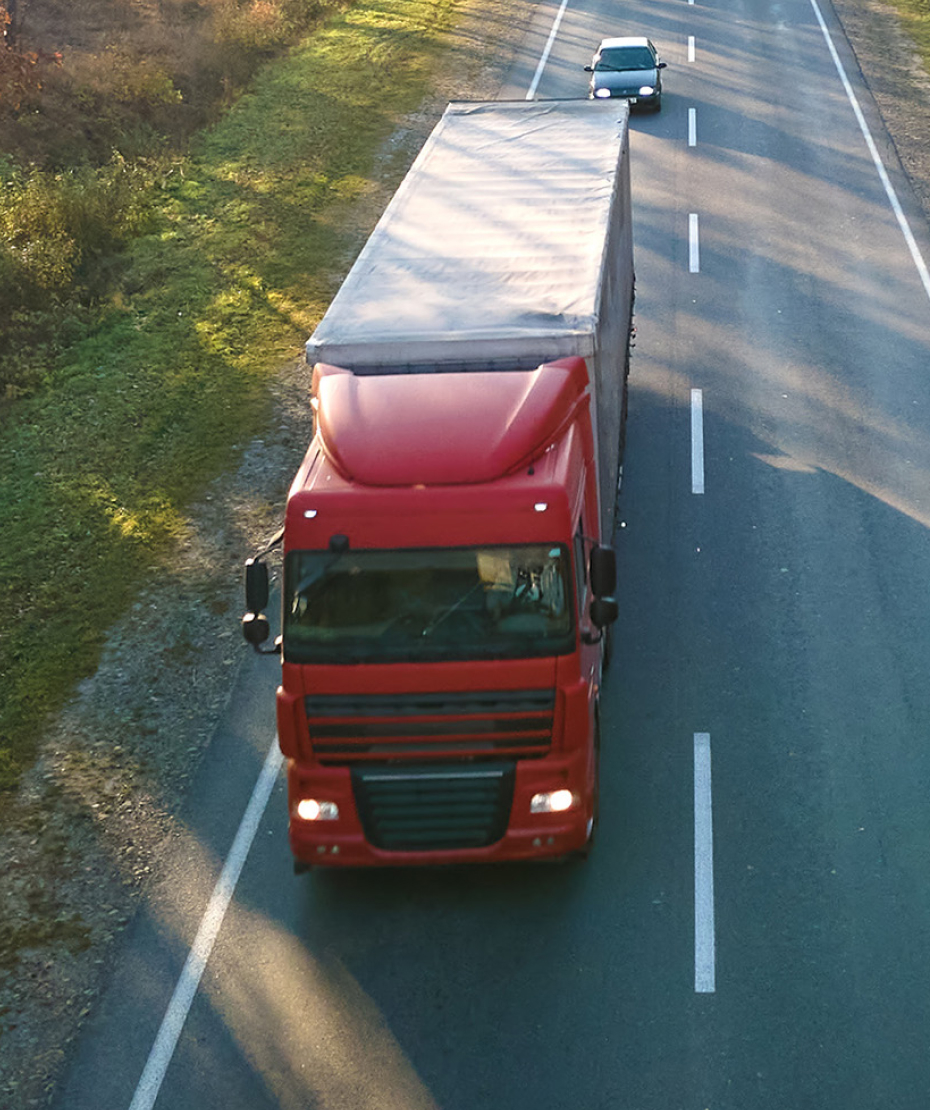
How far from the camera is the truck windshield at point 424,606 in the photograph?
8.84 metres

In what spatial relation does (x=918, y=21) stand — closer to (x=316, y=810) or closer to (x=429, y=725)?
(x=429, y=725)

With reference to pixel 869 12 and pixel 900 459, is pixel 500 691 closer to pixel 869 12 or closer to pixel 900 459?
pixel 900 459

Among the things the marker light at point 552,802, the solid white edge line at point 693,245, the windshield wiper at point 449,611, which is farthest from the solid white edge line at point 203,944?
the solid white edge line at point 693,245

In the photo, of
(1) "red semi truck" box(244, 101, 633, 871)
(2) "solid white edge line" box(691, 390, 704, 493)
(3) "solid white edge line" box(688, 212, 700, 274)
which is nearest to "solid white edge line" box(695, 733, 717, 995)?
(1) "red semi truck" box(244, 101, 633, 871)

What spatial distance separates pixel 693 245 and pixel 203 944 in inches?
629

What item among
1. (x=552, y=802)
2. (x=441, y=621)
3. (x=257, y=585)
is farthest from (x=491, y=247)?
(x=552, y=802)

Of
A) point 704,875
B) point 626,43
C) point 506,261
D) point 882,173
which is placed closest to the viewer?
point 704,875

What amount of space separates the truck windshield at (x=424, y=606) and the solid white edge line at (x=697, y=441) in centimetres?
660

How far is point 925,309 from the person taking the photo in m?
19.6

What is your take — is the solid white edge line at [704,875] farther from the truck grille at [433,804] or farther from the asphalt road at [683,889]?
the truck grille at [433,804]

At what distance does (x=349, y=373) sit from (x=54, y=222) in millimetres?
13554

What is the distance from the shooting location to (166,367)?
18.7 m

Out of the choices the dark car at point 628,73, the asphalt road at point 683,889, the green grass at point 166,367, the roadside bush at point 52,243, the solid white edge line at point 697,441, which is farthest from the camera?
the dark car at point 628,73

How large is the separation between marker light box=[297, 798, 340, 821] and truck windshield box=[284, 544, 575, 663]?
1072 millimetres
